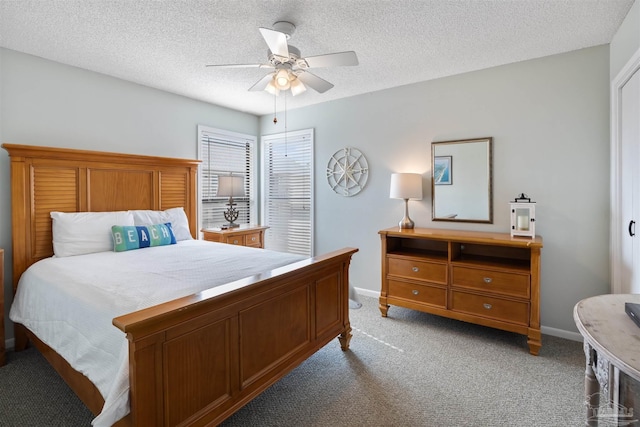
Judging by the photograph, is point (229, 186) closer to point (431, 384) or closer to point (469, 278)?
point (469, 278)

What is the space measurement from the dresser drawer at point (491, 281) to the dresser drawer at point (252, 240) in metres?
2.52

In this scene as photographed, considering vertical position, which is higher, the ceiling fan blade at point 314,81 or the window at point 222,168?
the ceiling fan blade at point 314,81

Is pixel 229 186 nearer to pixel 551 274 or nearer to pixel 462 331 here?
pixel 462 331

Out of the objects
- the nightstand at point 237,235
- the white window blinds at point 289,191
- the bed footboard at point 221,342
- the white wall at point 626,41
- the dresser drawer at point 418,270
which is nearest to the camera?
the bed footboard at point 221,342

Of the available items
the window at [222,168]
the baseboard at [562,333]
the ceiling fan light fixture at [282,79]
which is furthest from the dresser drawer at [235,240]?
the baseboard at [562,333]

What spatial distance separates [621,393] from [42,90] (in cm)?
429

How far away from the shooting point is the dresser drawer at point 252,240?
13.8 feet

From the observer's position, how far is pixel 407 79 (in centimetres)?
352

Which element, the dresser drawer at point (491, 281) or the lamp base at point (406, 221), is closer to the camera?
the dresser drawer at point (491, 281)

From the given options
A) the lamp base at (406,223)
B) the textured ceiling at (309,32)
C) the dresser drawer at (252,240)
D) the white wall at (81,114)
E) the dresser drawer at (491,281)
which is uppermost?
the textured ceiling at (309,32)

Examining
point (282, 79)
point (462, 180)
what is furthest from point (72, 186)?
point (462, 180)

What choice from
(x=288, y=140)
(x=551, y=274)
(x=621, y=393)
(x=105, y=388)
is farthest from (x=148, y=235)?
(x=551, y=274)

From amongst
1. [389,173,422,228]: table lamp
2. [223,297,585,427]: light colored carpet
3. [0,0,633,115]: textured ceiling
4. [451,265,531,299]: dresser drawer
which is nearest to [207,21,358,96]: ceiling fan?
[0,0,633,115]: textured ceiling

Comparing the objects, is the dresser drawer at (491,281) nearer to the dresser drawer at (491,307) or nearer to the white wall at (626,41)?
the dresser drawer at (491,307)
